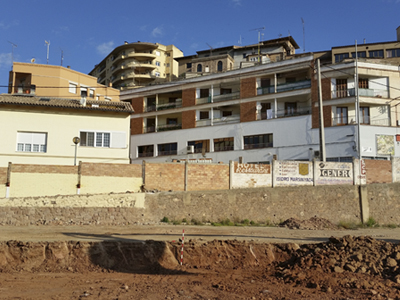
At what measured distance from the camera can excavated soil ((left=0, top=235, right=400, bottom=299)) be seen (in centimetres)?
1089

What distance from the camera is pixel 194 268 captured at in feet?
45.8

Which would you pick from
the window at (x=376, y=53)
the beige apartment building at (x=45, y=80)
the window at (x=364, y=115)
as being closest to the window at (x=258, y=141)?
the window at (x=364, y=115)

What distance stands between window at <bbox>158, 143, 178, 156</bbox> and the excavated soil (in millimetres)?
30394

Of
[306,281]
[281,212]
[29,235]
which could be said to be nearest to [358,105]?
[281,212]

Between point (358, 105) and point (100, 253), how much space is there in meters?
28.6

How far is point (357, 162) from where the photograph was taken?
28.4 meters

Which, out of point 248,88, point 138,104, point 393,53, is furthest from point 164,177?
point 393,53

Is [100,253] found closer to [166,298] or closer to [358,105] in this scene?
[166,298]

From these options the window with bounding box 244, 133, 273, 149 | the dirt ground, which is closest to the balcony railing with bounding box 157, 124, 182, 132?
the window with bounding box 244, 133, 273, 149

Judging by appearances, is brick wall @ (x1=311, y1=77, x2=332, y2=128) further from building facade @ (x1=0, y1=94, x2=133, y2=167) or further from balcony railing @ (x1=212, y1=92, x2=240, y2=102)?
building facade @ (x1=0, y1=94, x2=133, y2=167)

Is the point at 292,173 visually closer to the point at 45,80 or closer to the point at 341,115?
the point at 341,115

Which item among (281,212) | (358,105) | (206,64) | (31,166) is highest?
(206,64)

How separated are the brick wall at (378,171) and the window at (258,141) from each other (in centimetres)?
1216

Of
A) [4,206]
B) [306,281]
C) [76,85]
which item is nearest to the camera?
[306,281]
